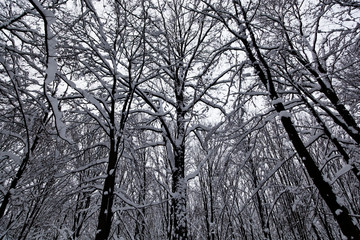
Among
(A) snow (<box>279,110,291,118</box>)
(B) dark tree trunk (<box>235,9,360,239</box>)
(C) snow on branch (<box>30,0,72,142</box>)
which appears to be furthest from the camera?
(A) snow (<box>279,110,291,118</box>)

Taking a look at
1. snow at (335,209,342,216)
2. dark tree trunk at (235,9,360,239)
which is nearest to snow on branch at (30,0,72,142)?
dark tree trunk at (235,9,360,239)

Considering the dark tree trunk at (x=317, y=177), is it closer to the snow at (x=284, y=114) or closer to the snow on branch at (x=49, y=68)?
the snow at (x=284, y=114)

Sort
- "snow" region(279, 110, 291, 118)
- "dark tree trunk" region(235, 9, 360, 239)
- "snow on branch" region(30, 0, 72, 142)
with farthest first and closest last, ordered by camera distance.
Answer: "snow" region(279, 110, 291, 118) < "dark tree trunk" region(235, 9, 360, 239) < "snow on branch" region(30, 0, 72, 142)

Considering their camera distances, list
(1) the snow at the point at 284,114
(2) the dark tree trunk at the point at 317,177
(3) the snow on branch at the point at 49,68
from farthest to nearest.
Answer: (1) the snow at the point at 284,114 → (2) the dark tree trunk at the point at 317,177 → (3) the snow on branch at the point at 49,68

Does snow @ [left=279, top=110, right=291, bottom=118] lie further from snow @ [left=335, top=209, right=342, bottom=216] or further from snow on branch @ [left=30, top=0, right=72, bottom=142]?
snow on branch @ [left=30, top=0, right=72, bottom=142]

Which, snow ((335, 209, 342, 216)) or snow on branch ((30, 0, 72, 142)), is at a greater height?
snow on branch ((30, 0, 72, 142))

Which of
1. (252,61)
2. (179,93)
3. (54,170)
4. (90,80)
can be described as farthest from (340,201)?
(90,80)

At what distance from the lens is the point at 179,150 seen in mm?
5406

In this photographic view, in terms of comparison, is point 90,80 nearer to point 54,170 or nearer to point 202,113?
point 54,170

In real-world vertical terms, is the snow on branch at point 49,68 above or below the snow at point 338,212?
above

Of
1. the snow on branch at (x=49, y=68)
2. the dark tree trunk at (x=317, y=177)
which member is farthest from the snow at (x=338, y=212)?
the snow on branch at (x=49, y=68)

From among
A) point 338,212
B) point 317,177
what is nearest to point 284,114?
point 317,177

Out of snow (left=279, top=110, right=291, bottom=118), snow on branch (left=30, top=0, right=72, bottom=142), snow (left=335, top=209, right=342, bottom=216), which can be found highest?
snow (left=279, top=110, right=291, bottom=118)

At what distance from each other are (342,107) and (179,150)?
11.9 ft
